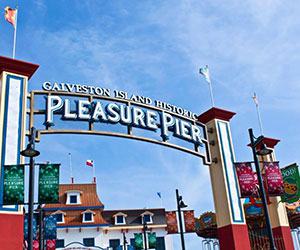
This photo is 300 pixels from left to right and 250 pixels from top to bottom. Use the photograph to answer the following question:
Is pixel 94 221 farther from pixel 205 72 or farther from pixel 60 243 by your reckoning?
pixel 205 72

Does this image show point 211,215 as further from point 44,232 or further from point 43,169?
point 43,169

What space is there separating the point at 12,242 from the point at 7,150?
3.23 m

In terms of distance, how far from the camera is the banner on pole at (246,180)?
20062 millimetres

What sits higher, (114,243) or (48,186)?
(114,243)

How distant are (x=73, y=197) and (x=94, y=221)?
3950 mm

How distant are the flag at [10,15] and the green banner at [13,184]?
22.4ft

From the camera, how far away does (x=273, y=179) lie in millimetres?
20234

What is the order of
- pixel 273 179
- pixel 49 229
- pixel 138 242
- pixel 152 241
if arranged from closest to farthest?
pixel 273 179 → pixel 49 229 → pixel 138 242 → pixel 152 241

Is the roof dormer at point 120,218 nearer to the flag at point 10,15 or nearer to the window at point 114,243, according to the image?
the window at point 114,243

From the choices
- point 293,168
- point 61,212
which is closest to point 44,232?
point 293,168

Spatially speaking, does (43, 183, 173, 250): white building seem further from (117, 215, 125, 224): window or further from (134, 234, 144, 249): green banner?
(134, 234, 144, 249): green banner

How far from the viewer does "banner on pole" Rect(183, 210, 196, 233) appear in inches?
1458

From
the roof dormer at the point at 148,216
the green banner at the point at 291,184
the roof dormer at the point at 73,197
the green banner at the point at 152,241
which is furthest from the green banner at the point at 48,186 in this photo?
the roof dormer at the point at 148,216

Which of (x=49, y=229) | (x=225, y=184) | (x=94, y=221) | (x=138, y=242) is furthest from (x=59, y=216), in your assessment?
(x=225, y=184)
